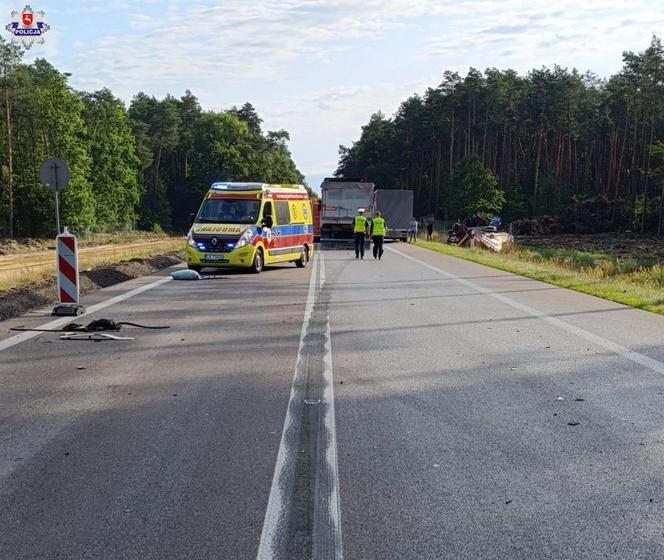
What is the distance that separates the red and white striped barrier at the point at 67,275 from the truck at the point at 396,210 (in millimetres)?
35090

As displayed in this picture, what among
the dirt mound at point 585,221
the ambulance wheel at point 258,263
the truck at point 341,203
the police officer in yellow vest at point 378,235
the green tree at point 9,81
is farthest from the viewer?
the dirt mound at point 585,221

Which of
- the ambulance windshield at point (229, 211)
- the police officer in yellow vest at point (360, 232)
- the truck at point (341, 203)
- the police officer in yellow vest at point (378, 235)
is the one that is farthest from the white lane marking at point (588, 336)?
the truck at point (341, 203)

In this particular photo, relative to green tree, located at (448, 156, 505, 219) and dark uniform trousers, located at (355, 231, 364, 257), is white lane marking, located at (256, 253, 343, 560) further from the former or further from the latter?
green tree, located at (448, 156, 505, 219)

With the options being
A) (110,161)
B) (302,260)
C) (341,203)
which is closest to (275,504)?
(302,260)

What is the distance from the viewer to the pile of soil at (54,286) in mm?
13080

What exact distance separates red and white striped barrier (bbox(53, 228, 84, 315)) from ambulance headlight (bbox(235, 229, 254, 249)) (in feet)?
28.5

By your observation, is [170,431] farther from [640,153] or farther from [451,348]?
[640,153]

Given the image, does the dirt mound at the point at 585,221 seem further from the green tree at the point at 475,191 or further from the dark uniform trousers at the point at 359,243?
the dark uniform trousers at the point at 359,243

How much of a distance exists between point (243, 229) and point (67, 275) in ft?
30.7

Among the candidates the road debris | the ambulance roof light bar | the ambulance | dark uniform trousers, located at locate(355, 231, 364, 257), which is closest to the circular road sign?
the road debris

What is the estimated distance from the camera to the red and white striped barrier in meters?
11.6

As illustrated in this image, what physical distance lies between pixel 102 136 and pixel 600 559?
86314 millimetres

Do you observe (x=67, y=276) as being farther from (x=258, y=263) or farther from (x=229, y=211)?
(x=229, y=211)

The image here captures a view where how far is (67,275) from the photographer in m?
11.8
